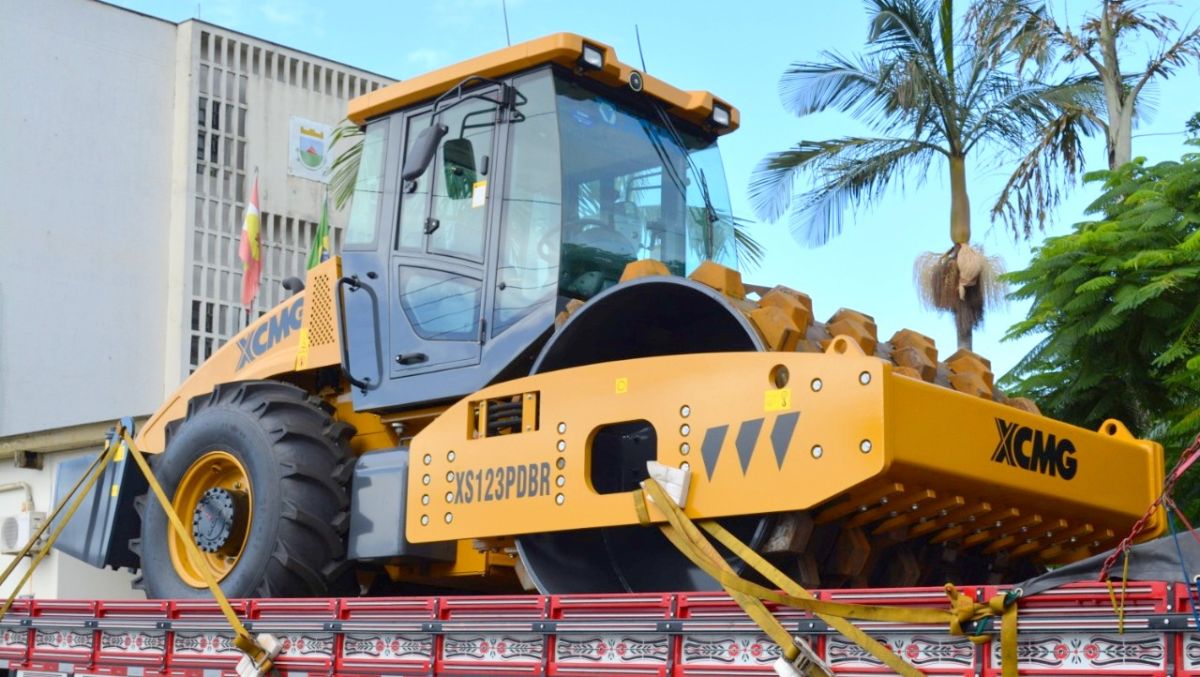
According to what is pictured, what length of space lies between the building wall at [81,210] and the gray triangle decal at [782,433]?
39260 mm

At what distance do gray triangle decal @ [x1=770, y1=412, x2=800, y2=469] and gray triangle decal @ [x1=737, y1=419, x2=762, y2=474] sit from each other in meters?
0.07

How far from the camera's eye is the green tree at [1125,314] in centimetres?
1141

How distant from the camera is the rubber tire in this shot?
7129 millimetres

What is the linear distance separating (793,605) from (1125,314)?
25.1 ft

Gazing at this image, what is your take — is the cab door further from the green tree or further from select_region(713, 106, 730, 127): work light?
the green tree

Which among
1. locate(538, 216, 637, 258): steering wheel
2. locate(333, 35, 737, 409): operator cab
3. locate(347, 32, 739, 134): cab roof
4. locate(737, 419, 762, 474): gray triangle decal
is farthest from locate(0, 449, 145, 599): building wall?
locate(737, 419, 762, 474): gray triangle decal

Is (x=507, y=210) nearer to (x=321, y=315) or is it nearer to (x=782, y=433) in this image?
(x=321, y=315)

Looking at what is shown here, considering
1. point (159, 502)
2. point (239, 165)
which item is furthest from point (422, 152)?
point (239, 165)

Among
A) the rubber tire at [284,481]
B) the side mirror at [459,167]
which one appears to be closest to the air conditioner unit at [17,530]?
the rubber tire at [284,481]

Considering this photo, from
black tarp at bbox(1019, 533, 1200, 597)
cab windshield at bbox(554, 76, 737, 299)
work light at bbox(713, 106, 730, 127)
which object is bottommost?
black tarp at bbox(1019, 533, 1200, 597)

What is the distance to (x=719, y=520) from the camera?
577 centimetres

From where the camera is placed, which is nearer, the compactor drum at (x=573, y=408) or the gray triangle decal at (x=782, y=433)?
the gray triangle decal at (x=782, y=433)

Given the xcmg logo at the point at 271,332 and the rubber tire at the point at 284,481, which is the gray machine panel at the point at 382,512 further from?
the xcmg logo at the point at 271,332

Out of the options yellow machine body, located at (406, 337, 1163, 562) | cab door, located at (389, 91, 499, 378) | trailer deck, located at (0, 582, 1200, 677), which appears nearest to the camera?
trailer deck, located at (0, 582, 1200, 677)
